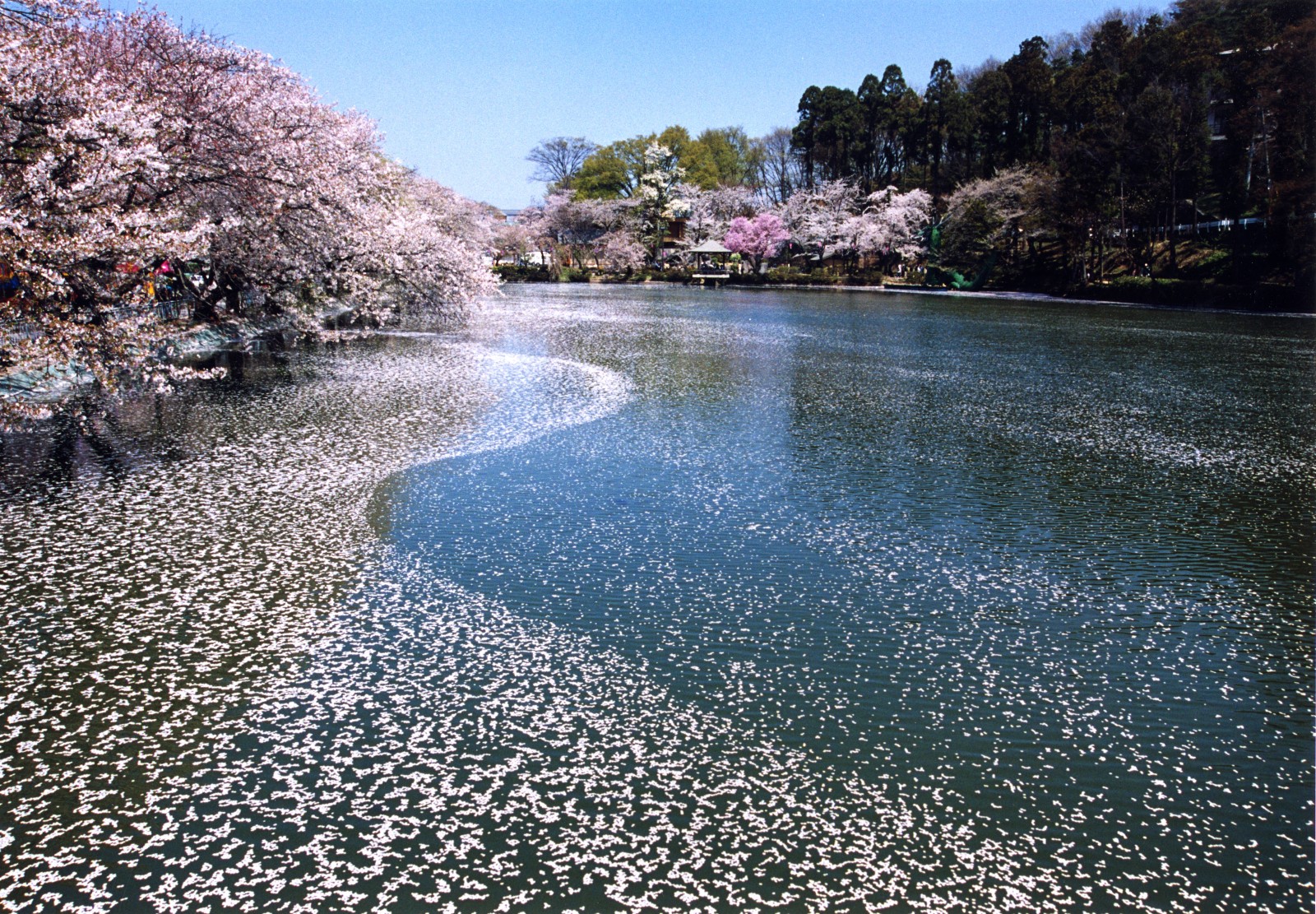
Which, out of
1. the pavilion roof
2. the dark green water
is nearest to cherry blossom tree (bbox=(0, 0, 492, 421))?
the dark green water

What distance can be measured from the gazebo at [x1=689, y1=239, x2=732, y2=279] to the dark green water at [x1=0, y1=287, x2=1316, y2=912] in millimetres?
46770

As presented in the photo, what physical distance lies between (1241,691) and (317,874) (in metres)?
4.56

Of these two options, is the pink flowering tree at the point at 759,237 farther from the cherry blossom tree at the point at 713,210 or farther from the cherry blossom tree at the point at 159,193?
the cherry blossom tree at the point at 159,193

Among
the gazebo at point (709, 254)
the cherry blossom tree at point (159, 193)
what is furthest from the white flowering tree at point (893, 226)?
the cherry blossom tree at point (159, 193)

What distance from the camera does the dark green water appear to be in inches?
126

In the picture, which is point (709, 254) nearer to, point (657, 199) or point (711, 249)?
point (711, 249)

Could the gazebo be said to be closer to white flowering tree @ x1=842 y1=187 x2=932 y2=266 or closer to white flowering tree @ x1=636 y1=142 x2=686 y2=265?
white flowering tree @ x1=636 y1=142 x2=686 y2=265

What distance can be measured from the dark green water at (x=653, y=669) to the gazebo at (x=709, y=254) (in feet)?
153

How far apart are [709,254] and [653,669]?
5840 cm

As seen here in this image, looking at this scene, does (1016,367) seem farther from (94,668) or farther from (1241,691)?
(94,668)

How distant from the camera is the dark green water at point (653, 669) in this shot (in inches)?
126

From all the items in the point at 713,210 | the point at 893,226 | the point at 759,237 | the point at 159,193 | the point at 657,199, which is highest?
the point at 657,199

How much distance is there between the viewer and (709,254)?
60875 mm

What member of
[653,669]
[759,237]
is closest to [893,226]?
[759,237]
